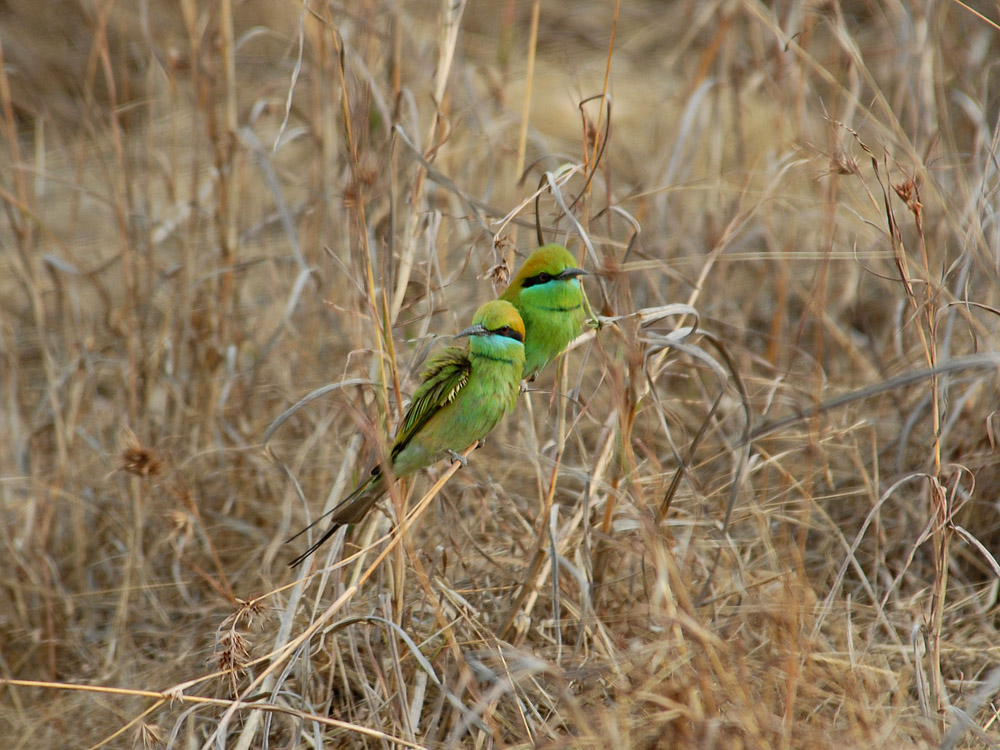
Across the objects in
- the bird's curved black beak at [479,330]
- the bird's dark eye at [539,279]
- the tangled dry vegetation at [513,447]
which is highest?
the bird's dark eye at [539,279]

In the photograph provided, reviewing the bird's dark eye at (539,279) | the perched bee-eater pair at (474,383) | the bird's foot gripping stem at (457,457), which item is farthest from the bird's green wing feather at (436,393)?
the bird's dark eye at (539,279)

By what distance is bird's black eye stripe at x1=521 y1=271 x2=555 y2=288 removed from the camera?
2229mm

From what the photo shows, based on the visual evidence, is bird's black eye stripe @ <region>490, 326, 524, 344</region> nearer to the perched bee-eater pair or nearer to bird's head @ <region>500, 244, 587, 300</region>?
the perched bee-eater pair

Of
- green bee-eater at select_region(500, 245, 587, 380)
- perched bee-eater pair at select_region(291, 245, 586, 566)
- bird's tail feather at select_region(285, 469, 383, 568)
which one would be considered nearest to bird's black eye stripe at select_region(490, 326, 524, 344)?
perched bee-eater pair at select_region(291, 245, 586, 566)

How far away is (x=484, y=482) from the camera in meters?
2.51

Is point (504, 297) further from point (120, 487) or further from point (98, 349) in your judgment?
point (98, 349)

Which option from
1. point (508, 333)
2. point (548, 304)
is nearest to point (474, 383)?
point (508, 333)

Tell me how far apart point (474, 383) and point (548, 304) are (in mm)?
271

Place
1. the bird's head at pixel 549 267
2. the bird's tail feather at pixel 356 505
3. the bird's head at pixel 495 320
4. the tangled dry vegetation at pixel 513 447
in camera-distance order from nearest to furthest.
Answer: the tangled dry vegetation at pixel 513 447 → the bird's tail feather at pixel 356 505 → the bird's head at pixel 495 320 → the bird's head at pixel 549 267

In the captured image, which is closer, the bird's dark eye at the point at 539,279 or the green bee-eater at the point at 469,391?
the green bee-eater at the point at 469,391

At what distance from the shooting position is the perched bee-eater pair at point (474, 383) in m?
2.06

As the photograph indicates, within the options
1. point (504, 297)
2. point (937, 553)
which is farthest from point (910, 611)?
point (504, 297)

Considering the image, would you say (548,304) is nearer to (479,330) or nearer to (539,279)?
(539,279)

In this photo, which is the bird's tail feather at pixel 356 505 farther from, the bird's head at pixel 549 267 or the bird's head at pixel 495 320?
the bird's head at pixel 549 267
